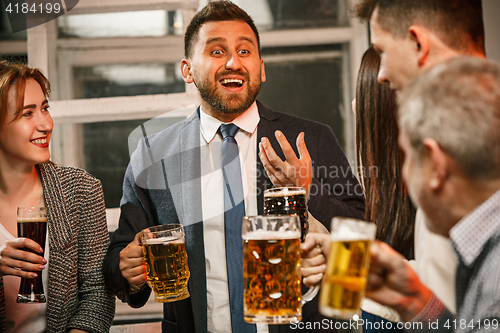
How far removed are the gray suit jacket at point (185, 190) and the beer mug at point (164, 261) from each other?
1.34ft

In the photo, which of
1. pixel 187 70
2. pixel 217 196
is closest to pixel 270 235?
pixel 217 196

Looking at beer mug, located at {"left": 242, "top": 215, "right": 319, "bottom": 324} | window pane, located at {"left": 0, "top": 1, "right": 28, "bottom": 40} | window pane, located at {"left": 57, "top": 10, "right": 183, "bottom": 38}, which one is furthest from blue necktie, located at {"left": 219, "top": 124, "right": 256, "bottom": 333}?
window pane, located at {"left": 0, "top": 1, "right": 28, "bottom": 40}

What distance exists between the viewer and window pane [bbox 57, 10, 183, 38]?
9.96 feet

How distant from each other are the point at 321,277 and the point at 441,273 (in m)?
0.35

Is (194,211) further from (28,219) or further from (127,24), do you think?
(127,24)

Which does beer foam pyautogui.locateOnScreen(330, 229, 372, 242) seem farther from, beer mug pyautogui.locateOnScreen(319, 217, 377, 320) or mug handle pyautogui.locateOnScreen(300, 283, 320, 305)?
mug handle pyautogui.locateOnScreen(300, 283, 320, 305)

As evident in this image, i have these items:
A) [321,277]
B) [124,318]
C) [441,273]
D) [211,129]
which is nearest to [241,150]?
[211,129]

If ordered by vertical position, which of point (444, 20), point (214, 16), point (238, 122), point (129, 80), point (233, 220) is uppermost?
point (214, 16)

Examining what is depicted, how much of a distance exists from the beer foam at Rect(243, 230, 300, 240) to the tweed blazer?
121 centimetres

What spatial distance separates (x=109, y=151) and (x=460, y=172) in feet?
8.49

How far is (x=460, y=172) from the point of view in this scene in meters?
0.93

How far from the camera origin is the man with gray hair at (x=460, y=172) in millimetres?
897

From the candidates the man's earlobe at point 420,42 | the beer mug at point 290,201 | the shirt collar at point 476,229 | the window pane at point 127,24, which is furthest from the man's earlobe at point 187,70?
the shirt collar at point 476,229

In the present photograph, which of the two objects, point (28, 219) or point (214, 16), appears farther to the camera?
point (214, 16)
